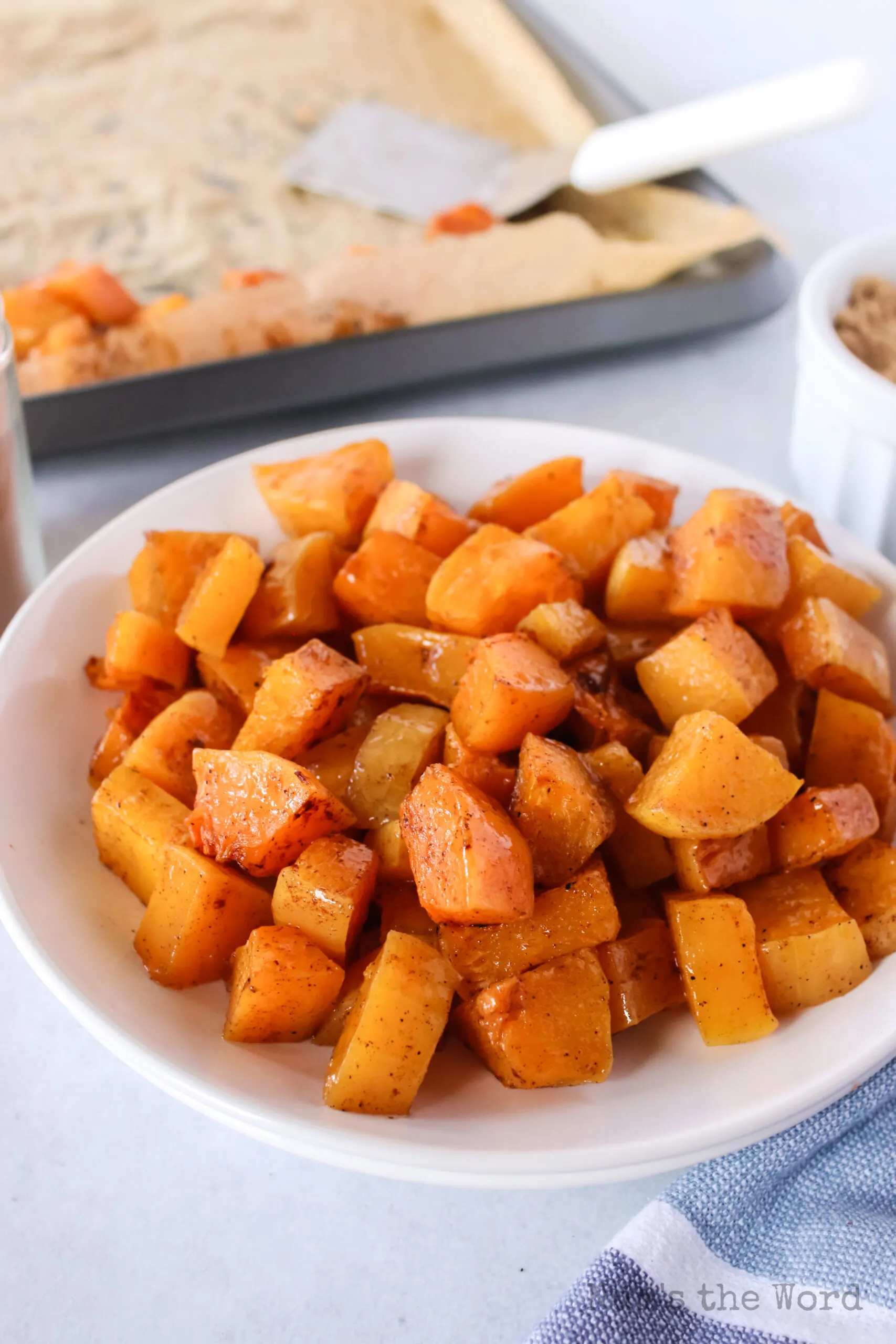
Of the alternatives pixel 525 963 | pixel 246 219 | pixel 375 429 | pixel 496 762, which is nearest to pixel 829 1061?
pixel 525 963

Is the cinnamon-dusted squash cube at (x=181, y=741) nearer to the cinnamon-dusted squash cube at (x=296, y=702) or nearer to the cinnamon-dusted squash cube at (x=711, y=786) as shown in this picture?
the cinnamon-dusted squash cube at (x=296, y=702)

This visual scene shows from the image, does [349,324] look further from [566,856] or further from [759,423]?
[566,856]

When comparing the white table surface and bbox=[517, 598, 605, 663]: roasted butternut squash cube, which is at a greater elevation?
bbox=[517, 598, 605, 663]: roasted butternut squash cube

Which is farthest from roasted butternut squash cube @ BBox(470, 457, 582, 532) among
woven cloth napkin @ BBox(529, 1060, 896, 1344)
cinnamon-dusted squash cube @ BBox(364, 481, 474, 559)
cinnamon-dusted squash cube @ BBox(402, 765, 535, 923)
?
woven cloth napkin @ BBox(529, 1060, 896, 1344)

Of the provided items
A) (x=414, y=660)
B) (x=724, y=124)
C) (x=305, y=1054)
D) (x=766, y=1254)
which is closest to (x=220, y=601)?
(x=414, y=660)

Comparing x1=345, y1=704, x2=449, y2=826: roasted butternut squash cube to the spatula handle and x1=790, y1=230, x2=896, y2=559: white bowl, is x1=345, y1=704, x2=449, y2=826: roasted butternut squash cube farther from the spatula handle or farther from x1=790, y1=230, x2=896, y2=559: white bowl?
the spatula handle

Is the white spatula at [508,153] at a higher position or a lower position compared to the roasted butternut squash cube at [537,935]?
higher

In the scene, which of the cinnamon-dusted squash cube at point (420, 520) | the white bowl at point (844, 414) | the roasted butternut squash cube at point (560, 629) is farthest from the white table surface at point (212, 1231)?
the white bowl at point (844, 414)
